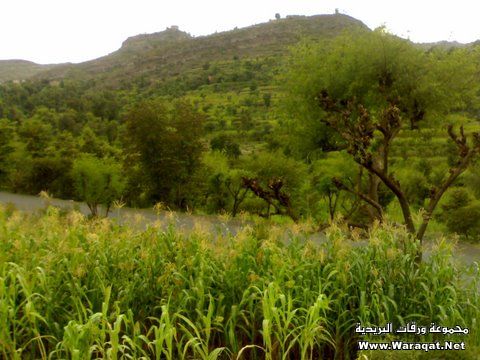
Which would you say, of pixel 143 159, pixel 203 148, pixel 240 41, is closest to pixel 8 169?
pixel 143 159

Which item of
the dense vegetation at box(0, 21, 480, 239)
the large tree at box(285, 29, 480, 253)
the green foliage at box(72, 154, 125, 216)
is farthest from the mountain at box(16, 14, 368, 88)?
the large tree at box(285, 29, 480, 253)

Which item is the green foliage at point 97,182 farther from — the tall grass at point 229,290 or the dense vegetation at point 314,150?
the tall grass at point 229,290

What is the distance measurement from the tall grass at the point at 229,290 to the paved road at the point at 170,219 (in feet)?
1.43

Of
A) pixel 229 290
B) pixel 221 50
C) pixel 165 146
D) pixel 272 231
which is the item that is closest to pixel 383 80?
pixel 272 231

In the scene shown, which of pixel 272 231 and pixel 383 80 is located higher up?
pixel 383 80

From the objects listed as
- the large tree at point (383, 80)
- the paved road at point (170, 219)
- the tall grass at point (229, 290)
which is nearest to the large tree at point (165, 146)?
the paved road at point (170, 219)

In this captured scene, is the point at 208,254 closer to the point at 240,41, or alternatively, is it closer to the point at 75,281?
the point at 75,281

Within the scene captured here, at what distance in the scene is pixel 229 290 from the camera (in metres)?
4.64

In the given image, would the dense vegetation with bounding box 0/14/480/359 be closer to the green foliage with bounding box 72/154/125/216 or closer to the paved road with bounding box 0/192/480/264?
the green foliage with bounding box 72/154/125/216

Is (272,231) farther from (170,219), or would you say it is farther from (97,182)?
(97,182)

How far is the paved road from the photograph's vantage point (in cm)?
577

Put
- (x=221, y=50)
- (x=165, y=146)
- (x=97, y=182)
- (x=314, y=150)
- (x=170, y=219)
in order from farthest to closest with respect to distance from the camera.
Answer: (x=221, y=50)
(x=97, y=182)
(x=165, y=146)
(x=314, y=150)
(x=170, y=219)

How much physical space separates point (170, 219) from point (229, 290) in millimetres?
1407

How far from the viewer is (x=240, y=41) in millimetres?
104000
